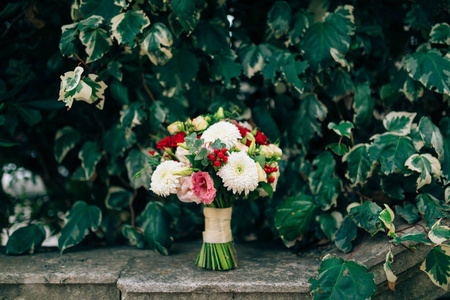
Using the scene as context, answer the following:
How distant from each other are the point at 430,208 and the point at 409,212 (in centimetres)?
9

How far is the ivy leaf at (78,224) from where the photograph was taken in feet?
5.47

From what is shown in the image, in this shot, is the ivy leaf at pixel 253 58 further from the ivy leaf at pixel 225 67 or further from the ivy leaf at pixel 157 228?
the ivy leaf at pixel 157 228

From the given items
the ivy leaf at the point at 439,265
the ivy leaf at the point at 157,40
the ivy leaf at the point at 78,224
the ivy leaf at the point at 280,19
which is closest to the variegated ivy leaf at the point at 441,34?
the ivy leaf at the point at 280,19

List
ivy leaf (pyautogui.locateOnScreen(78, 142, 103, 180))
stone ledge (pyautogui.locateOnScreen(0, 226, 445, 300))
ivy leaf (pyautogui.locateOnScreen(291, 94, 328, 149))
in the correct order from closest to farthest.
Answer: stone ledge (pyautogui.locateOnScreen(0, 226, 445, 300)) → ivy leaf (pyautogui.locateOnScreen(291, 94, 328, 149)) → ivy leaf (pyautogui.locateOnScreen(78, 142, 103, 180))

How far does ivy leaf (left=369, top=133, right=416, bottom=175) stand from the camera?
57.2 inches

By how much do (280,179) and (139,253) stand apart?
74 cm

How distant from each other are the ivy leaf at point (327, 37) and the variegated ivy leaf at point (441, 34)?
0.34 m

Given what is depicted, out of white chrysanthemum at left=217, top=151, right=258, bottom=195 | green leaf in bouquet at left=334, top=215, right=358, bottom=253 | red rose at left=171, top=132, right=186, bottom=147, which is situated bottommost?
green leaf in bouquet at left=334, top=215, right=358, bottom=253

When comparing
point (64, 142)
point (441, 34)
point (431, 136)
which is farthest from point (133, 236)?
point (441, 34)

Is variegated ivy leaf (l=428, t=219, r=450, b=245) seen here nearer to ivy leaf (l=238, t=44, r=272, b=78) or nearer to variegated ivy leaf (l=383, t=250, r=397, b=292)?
variegated ivy leaf (l=383, t=250, r=397, b=292)

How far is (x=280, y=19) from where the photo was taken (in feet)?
5.55

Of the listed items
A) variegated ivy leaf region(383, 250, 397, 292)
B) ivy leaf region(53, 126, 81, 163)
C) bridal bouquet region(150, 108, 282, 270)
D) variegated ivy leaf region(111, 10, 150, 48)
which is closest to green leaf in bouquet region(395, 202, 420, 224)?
variegated ivy leaf region(383, 250, 397, 292)

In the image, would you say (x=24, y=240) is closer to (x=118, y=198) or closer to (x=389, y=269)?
(x=118, y=198)

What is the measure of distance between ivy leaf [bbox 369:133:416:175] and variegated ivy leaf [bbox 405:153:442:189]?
0.09 ft
